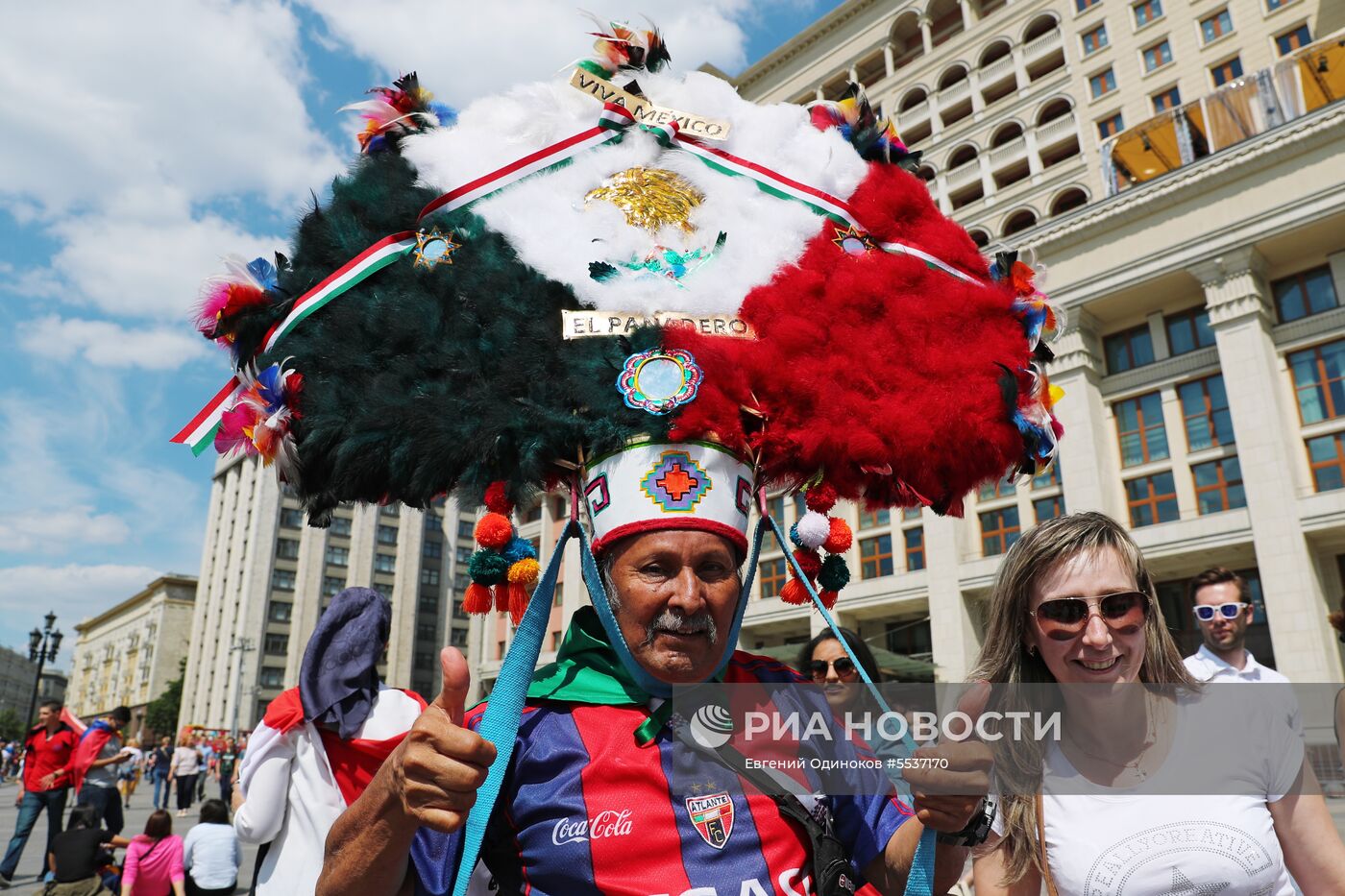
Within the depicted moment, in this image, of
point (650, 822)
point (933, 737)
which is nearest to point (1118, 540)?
point (933, 737)

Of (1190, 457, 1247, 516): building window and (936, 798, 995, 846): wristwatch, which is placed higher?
(1190, 457, 1247, 516): building window

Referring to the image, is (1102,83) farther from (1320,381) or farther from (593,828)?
(593,828)

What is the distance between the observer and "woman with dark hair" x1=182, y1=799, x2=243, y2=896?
5254 millimetres

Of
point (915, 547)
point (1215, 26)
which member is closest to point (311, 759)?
point (915, 547)

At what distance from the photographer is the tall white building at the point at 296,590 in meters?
64.2

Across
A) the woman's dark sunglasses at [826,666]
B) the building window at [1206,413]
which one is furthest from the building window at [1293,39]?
the woman's dark sunglasses at [826,666]

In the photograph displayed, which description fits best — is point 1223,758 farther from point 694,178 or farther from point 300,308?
point 300,308

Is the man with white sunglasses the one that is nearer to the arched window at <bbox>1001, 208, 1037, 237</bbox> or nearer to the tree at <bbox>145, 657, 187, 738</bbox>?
the arched window at <bbox>1001, 208, 1037, 237</bbox>

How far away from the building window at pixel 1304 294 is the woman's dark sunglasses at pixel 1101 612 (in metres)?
26.4

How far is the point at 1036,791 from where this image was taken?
2.15 m

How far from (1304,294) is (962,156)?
525 inches

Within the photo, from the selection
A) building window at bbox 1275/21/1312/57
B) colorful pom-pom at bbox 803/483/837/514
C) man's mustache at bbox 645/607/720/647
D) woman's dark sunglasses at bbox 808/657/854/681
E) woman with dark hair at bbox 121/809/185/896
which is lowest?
woman with dark hair at bbox 121/809/185/896

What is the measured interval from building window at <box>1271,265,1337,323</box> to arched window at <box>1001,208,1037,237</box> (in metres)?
8.36

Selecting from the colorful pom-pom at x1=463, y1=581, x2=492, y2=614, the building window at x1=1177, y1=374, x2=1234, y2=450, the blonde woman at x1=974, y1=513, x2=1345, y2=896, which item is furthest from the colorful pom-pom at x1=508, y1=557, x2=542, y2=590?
the building window at x1=1177, y1=374, x2=1234, y2=450
